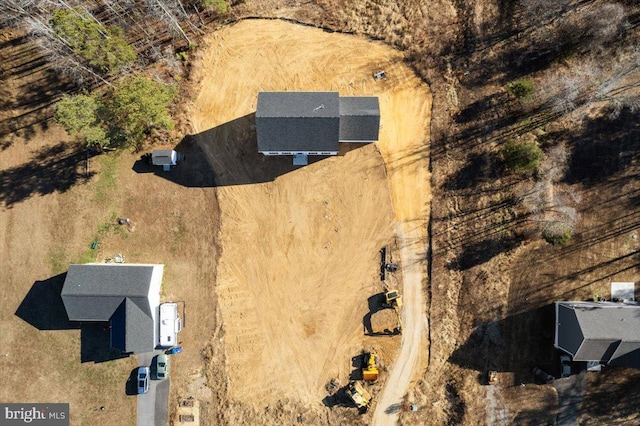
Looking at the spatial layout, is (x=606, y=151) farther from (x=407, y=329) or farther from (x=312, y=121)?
(x=312, y=121)

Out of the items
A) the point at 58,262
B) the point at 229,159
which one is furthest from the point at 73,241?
the point at 229,159

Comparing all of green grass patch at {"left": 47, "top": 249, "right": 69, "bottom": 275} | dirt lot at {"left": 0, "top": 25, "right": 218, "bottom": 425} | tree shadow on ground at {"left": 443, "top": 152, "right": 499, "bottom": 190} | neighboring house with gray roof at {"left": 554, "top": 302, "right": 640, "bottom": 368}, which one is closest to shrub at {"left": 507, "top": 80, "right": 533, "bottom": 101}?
tree shadow on ground at {"left": 443, "top": 152, "right": 499, "bottom": 190}

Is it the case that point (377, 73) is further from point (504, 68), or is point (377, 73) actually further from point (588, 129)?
point (588, 129)

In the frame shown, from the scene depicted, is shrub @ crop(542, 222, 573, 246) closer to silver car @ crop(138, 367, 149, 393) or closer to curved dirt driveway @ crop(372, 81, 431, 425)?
curved dirt driveway @ crop(372, 81, 431, 425)

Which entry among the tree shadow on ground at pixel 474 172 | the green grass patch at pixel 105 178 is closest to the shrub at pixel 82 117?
the green grass patch at pixel 105 178

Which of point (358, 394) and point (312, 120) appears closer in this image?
point (312, 120)

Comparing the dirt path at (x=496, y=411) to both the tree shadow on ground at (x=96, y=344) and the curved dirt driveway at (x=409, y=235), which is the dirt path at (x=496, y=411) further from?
the tree shadow on ground at (x=96, y=344)
